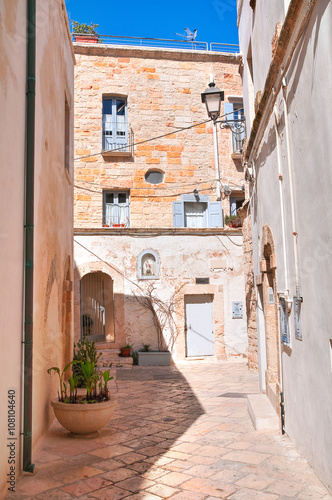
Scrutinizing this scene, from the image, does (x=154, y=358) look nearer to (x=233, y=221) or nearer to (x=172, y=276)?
(x=172, y=276)

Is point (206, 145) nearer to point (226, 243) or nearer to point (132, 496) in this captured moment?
point (226, 243)

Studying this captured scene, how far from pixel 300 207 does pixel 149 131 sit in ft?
39.6

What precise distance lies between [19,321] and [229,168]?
12726 mm

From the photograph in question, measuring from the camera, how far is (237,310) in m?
13.7

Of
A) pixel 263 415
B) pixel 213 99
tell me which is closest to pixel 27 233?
pixel 263 415

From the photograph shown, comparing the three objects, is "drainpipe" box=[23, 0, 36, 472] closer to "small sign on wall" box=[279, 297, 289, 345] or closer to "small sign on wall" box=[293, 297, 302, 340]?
"small sign on wall" box=[293, 297, 302, 340]

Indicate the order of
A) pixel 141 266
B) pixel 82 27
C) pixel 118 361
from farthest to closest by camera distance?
pixel 82 27, pixel 141 266, pixel 118 361

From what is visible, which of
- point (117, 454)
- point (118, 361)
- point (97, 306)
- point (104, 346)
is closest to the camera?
point (117, 454)

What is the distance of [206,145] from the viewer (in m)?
16.1

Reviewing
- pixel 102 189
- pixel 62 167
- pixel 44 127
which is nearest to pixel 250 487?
pixel 44 127

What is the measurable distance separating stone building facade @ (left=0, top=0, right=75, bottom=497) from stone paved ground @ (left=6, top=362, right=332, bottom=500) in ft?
1.15

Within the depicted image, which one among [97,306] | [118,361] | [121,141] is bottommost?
[118,361]

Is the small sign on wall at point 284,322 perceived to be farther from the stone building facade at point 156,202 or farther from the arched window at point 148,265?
the arched window at point 148,265

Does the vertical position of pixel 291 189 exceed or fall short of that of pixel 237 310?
it exceeds it
